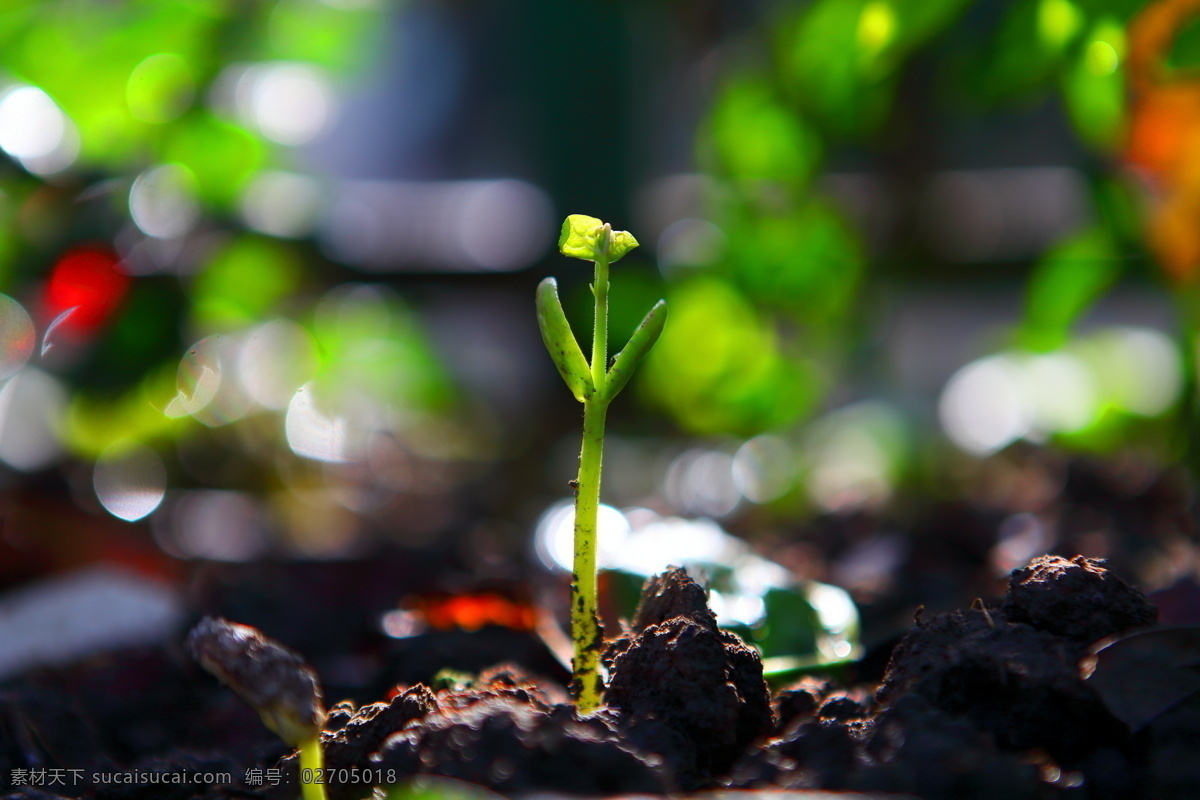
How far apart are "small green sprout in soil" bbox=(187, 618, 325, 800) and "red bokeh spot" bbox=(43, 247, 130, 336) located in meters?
1.02

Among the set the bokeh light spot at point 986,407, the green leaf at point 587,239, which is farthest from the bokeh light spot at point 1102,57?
the bokeh light spot at point 986,407

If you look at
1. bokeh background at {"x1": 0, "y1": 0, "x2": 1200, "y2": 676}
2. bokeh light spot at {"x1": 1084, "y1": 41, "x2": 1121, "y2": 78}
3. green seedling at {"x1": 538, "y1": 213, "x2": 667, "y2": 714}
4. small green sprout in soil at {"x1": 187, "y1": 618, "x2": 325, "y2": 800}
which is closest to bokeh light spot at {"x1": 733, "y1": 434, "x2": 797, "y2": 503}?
bokeh background at {"x1": 0, "y1": 0, "x2": 1200, "y2": 676}

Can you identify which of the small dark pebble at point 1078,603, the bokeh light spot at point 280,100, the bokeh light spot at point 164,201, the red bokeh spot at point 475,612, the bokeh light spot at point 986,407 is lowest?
the red bokeh spot at point 475,612

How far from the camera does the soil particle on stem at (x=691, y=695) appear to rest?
0.51 m

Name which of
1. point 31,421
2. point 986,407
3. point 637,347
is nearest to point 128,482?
point 31,421

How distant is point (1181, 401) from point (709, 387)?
70cm

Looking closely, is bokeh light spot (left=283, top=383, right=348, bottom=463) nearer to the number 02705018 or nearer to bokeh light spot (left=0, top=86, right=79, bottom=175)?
bokeh light spot (left=0, top=86, right=79, bottom=175)

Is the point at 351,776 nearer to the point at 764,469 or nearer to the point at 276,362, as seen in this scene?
the point at 764,469

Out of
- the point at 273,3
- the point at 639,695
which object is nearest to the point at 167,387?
the point at 273,3

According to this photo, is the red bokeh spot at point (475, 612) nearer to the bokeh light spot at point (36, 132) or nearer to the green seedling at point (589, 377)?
the green seedling at point (589, 377)

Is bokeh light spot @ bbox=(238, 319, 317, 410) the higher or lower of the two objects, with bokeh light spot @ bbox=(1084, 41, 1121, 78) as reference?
lower

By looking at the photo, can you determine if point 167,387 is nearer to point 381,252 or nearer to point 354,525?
point 354,525

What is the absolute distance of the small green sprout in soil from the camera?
19.6 inches

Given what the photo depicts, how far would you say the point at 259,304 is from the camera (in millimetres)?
1851
